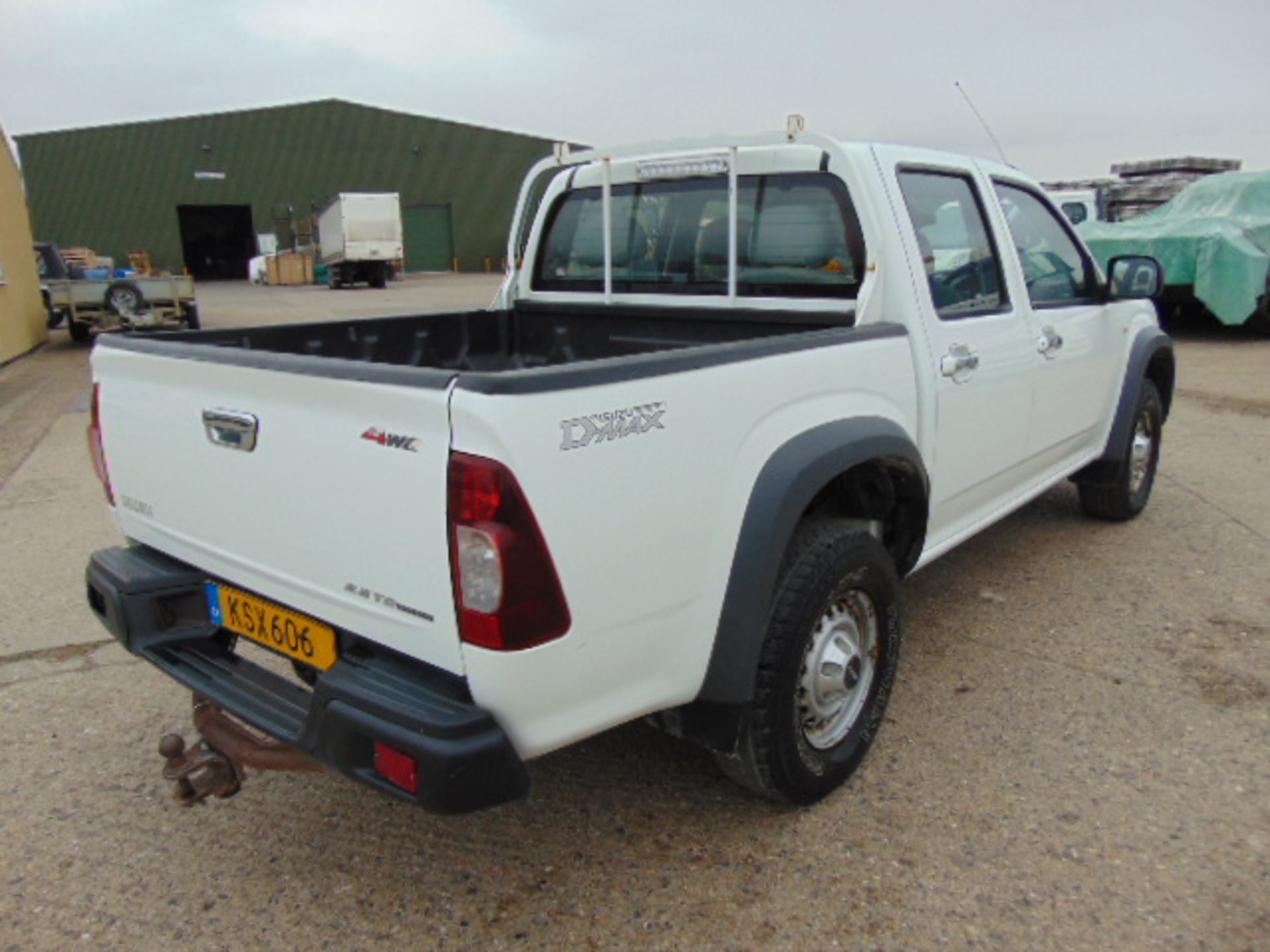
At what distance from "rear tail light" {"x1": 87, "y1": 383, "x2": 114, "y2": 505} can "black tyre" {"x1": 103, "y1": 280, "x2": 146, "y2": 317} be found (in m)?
13.4

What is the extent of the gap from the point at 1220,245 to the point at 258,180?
38006mm

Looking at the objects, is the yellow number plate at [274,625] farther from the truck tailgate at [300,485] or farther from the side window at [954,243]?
the side window at [954,243]

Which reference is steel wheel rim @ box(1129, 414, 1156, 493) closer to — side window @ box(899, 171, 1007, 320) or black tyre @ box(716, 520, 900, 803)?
side window @ box(899, 171, 1007, 320)

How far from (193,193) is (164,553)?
42552 mm

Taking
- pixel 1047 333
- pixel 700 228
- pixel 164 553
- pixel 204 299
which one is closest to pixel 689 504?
pixel 164 553

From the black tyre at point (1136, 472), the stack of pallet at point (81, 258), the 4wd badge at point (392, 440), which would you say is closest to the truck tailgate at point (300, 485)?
the 4wd badge at point (392, 440)

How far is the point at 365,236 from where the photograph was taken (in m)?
30.7

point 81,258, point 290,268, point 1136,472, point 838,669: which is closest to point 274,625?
point 838,669

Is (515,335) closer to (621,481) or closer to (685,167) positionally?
(685,167)

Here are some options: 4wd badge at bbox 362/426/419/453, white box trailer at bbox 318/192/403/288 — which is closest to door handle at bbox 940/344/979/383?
4wd badge at bbox 362/426/419/453

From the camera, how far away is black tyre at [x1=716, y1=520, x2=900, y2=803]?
248 centimetres

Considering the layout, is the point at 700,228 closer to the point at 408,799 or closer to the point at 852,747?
the point at 852,747

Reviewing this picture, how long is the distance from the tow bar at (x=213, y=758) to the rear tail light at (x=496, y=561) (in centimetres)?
87

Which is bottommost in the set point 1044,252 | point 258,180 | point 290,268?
point 290,268
